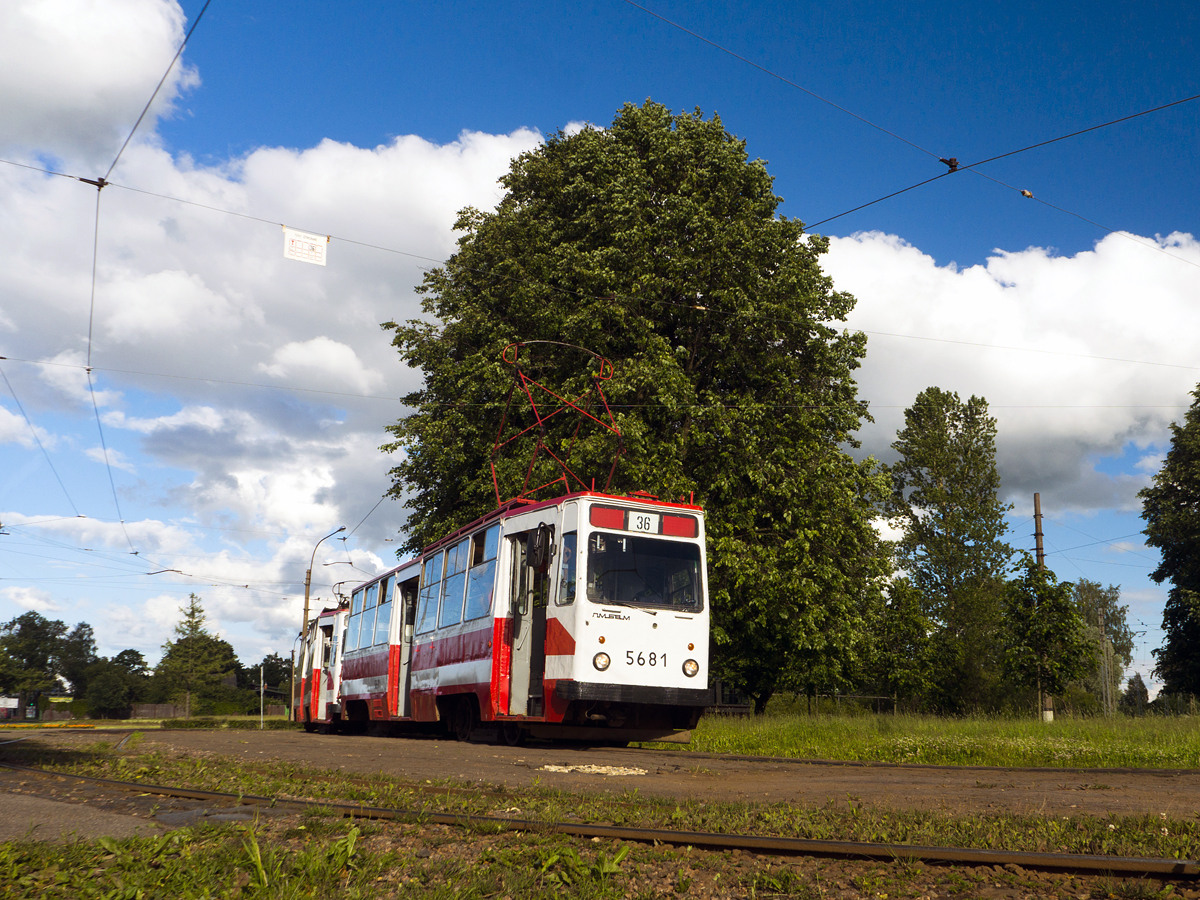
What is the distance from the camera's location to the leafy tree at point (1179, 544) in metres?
40.1

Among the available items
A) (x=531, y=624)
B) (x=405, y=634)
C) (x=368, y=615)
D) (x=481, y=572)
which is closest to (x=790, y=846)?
(x=531, y=624)

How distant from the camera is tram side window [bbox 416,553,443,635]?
1838 cm

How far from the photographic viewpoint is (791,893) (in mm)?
4676

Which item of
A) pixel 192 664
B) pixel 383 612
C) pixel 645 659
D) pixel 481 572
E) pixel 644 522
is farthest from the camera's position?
pixel 192 664

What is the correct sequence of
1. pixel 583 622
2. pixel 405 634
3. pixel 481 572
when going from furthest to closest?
pixel 405 634 → pixel 481 572 → pixel 583 622

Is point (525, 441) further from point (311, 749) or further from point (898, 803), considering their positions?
point (898, 803)

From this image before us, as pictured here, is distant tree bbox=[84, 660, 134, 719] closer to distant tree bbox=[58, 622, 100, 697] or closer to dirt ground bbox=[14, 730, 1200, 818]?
distant tree bbox=[58, 622, 100, 697]

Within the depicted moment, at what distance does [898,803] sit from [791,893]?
11.2ft

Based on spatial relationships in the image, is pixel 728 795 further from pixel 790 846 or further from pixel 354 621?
pixel 354 621

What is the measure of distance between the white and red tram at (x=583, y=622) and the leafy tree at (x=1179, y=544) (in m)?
32.2

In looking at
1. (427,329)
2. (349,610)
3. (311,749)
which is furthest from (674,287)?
(311,749)

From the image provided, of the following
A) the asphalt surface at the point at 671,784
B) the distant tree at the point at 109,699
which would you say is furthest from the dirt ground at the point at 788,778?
the distant tree at the point at 109,699

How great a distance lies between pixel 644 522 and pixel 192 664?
71720 mm

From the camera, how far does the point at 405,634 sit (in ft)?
68.2
